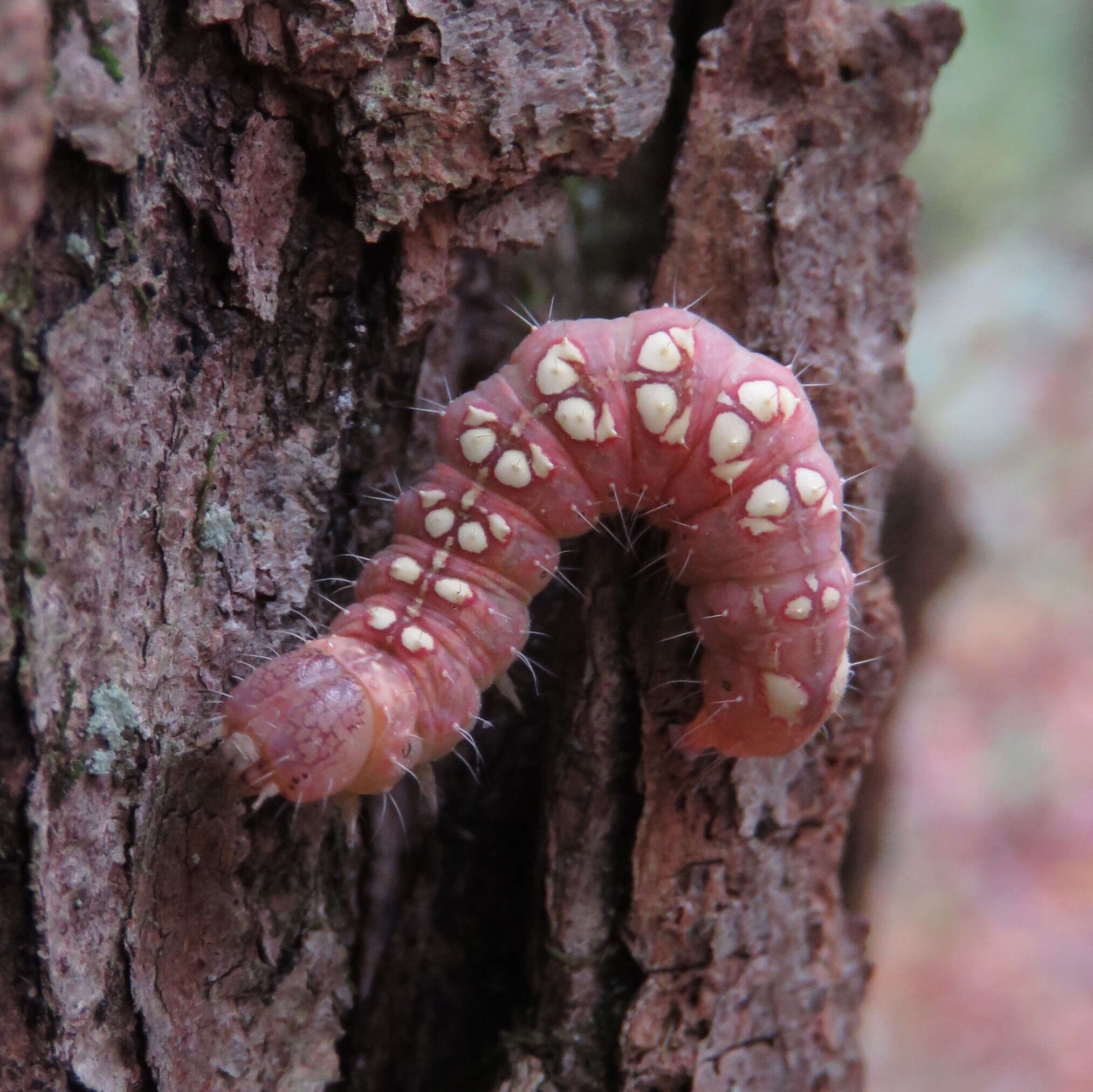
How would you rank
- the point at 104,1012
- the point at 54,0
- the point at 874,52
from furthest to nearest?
the point at 874,52 → the point at 104,1012 → the point at 54,0

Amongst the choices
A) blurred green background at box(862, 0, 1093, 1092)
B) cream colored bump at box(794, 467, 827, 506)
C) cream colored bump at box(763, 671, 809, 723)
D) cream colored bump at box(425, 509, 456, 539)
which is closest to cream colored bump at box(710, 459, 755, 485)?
cream colored bump at box(794, 467, 827, 506)

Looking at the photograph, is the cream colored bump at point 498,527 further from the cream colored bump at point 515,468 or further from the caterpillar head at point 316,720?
the caterpillar head at point 316,720

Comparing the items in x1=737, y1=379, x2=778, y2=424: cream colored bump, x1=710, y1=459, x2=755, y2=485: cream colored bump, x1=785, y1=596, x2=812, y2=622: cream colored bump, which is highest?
x1=737, y1=379, x2=778, y2=424: cream colored bump

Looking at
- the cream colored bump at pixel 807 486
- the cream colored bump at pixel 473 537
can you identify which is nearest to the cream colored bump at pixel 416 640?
the cream colored bump at pixel 473 537

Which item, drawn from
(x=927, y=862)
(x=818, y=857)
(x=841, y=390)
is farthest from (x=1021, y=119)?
(x=818, y=857)

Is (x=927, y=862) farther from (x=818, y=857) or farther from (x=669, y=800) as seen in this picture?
(x=669, y=800)

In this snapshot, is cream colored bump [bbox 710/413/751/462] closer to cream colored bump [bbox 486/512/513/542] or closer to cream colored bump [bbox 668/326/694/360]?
cream colored bump [bbox 668/326/694/360]
